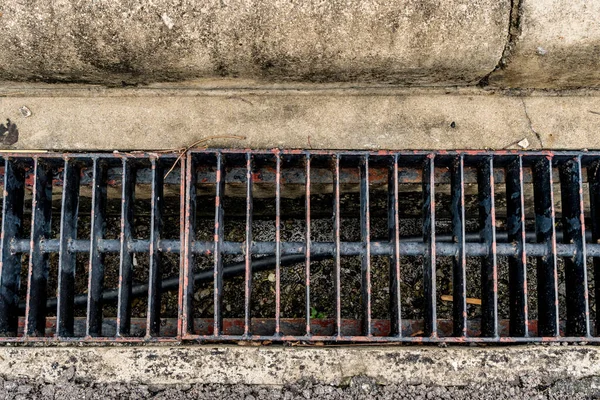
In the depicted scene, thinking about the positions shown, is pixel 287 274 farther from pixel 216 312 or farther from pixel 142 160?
pixel 142 160

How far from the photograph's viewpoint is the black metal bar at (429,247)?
269 cm

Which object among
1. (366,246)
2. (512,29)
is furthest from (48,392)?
(512,29)

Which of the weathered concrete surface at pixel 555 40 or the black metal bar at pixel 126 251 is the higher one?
the weathered concrete surface at pixel 555 40

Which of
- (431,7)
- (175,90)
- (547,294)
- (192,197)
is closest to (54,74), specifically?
(175,90)

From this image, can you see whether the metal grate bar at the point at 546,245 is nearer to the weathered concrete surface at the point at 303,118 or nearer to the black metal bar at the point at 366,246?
the weathered concrete surface at the point at 303,118

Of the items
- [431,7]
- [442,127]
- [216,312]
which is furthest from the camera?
[442,127]

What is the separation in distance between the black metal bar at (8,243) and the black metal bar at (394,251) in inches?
85.0

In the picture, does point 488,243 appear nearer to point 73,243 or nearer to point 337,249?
point 337,249

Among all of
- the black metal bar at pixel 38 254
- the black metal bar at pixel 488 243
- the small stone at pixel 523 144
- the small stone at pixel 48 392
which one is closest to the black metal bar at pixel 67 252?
the black metal bar at pixel 38 254

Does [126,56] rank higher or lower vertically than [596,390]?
higher

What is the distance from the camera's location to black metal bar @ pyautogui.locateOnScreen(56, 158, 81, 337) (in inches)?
108

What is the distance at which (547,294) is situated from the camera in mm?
2799

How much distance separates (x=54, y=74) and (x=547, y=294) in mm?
3082

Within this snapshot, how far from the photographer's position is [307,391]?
2.53 meters
